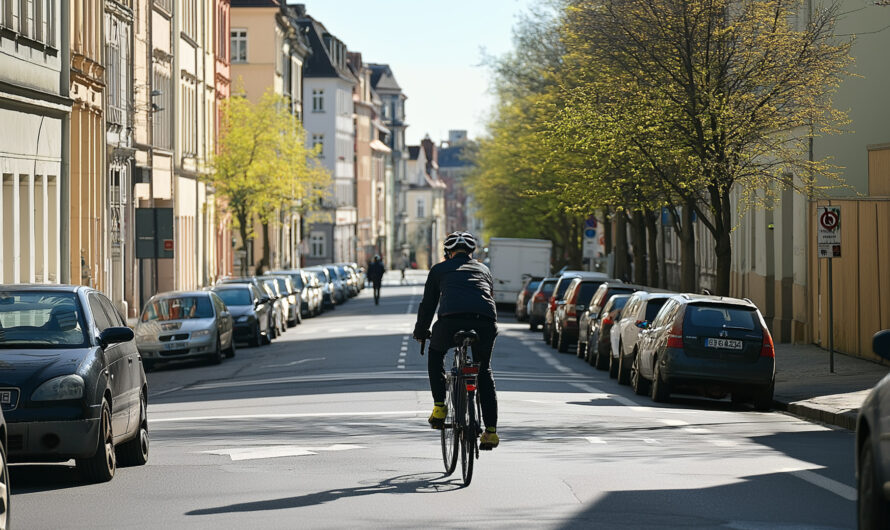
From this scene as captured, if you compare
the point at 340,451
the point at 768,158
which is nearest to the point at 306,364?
the point at 768,158

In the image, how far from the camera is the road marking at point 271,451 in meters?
15.0

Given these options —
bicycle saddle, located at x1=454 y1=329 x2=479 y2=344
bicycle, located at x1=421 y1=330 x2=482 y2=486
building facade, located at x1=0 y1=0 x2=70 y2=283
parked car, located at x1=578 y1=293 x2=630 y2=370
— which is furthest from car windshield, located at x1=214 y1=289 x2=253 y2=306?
bicycle saddle, located at x1=454 y1=329 x2=479 y2=344

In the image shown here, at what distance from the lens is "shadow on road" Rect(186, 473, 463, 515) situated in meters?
11.3

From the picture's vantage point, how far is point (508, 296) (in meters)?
68.1

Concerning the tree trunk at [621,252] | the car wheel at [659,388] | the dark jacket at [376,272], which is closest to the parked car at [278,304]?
the tree trunk at [621,252]

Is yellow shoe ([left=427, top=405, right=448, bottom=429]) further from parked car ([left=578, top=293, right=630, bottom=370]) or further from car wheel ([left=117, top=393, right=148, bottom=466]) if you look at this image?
parked car ([left=578, top=293, right=630, bottom=370])

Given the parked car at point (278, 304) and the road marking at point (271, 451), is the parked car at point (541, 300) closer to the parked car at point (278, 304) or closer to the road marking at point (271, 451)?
the parked car at point (278, 304)

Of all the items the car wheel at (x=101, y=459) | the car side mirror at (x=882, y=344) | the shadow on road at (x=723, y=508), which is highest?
the car side mirror at (x=882, y=344)

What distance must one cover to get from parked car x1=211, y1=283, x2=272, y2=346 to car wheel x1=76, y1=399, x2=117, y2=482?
2822 cm

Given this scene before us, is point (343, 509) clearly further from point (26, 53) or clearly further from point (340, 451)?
point (26, 53)

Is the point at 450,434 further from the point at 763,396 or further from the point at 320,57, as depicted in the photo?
the point at 320,57

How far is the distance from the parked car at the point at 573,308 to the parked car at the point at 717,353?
1441 cm

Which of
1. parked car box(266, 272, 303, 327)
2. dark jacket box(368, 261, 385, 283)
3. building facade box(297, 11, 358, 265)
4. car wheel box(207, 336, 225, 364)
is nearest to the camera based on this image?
car wheel box(207, 336, 225, 364)

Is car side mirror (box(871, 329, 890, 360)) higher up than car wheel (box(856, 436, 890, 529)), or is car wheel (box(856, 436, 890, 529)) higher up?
car side mirror (box(871, 329, 890, 360))
